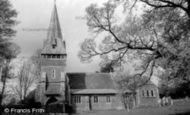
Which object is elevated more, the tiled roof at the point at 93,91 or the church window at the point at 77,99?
the tiled roof at the point at 93,91

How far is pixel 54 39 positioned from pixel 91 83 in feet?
44.0

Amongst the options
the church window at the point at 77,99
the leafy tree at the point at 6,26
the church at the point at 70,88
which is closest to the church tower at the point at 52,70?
the church at the point at 70,88

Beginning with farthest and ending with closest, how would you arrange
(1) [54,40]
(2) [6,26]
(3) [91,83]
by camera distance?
(3) [91,83]
(1) [54,40]
(2) [6,26]

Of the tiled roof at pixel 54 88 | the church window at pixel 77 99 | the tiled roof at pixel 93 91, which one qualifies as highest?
the tiled roof at pixel 54 88

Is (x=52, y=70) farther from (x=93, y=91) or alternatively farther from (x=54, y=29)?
Answer: (x=54, y=29)

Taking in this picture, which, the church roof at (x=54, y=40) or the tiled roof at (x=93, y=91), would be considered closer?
the tiled roof at (x=93, y=91)

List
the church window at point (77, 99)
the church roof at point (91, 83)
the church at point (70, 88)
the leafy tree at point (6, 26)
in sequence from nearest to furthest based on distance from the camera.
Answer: the leafy tree at point (6, 26) → the church at point (70, 88) → the church window at point (77, 99) → the church roof at point (91, 83)

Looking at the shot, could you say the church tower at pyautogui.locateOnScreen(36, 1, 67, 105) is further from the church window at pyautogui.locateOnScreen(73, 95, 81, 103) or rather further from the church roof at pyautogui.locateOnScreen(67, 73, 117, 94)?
the church roof at pyautogui.locateOnScreen(67, 73, 117, 94)

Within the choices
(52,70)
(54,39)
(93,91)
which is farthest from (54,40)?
(93,91)

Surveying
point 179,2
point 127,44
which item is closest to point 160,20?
point 179,2

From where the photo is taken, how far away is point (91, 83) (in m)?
45.8

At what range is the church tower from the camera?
39219 millimetres

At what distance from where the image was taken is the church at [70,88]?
3997 centimetres

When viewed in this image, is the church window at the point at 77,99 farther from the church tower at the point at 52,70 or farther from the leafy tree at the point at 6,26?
the leafy tree at the point at 6,26
